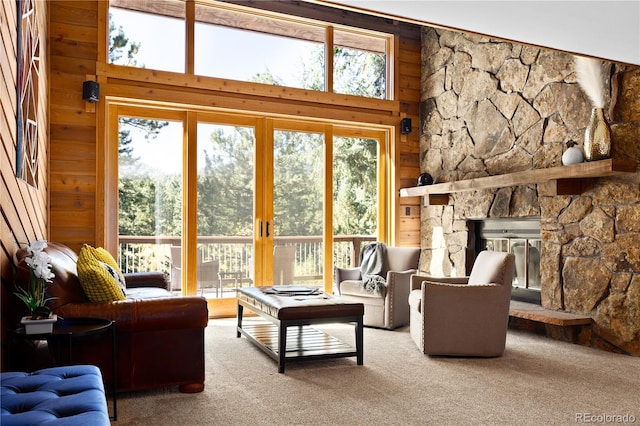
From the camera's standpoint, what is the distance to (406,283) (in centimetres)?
542

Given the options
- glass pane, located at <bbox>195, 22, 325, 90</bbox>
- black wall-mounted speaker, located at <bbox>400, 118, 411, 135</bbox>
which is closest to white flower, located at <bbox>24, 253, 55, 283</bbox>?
glass pane, located at <bbox>195, 22, 325, 90</bbox>

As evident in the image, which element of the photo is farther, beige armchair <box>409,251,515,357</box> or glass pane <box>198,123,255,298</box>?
glass pane <box>198,123,255,298</box>

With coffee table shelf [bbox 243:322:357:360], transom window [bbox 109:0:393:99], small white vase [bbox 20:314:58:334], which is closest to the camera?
small white vase [bbox 20:314:58:334]

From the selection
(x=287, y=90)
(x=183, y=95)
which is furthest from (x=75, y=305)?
(x=287, y=90)

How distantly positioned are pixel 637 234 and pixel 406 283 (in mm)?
2102

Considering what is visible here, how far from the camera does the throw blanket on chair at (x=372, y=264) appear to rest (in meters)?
5.48

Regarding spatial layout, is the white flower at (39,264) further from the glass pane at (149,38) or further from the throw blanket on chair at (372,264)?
the glass pane at (149,38)

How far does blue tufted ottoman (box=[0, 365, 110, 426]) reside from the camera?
5.55 ft

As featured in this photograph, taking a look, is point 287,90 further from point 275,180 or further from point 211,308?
point 211,308

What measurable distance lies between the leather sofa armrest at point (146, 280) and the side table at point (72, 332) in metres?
1.88

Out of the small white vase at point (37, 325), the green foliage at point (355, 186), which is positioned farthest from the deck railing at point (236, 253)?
the small white vase at point (37, 325)

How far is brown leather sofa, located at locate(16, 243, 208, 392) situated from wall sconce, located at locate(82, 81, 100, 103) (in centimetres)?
251

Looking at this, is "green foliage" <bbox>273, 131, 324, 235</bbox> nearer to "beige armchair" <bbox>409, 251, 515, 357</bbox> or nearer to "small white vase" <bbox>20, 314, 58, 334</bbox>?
"beige armchair" <bbox>409, 251, 515, 357</bbox>

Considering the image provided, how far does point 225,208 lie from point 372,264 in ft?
5.91
